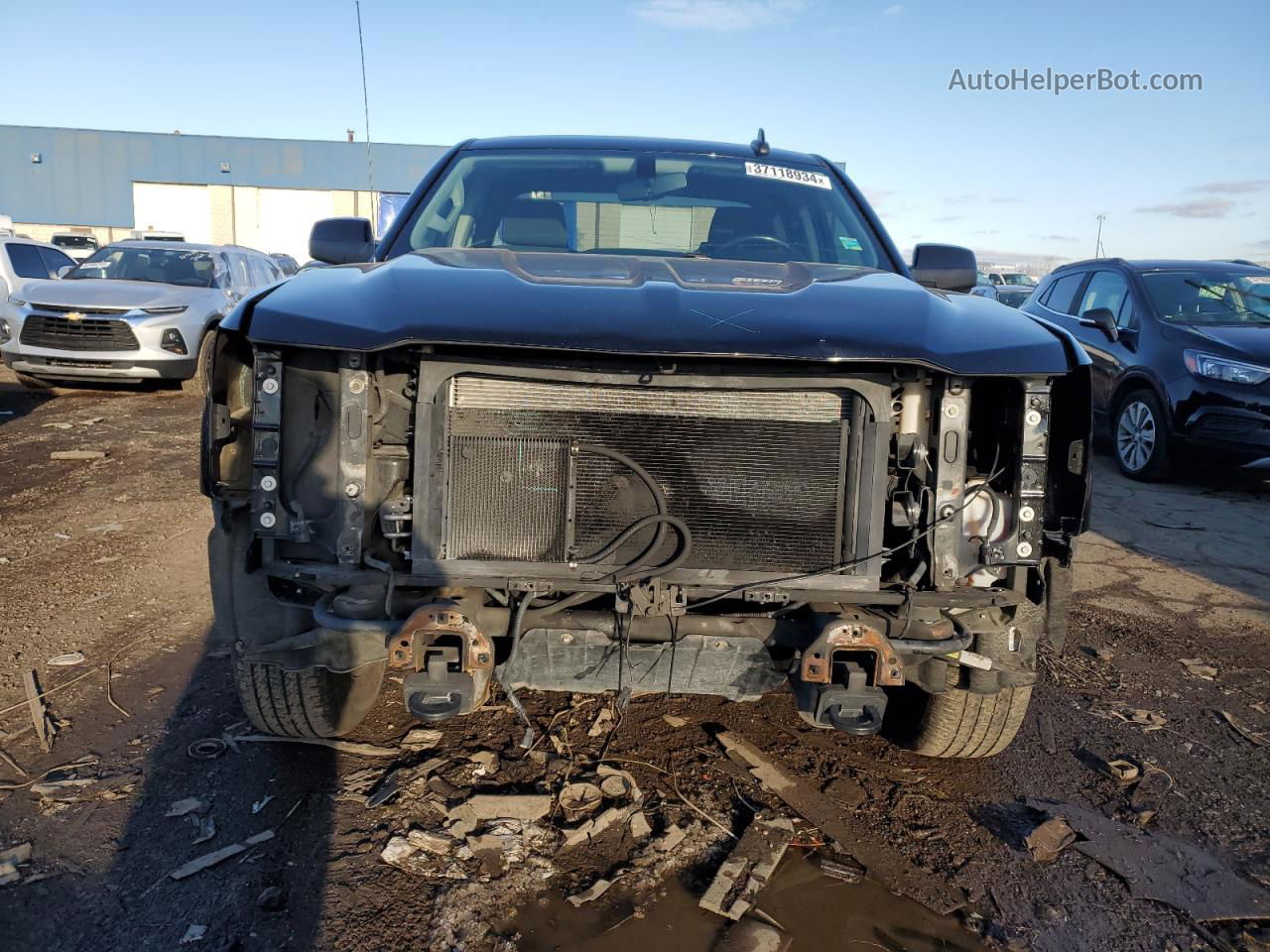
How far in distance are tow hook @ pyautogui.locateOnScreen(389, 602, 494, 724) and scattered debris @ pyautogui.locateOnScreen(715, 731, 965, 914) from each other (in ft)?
3.52

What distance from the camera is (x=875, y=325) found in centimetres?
236

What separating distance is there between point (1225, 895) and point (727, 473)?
172cm

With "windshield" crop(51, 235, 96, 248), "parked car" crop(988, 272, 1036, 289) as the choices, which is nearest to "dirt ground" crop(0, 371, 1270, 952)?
"windshield" crop(51, 235, 96, 248)

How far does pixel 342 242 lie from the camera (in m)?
3.47

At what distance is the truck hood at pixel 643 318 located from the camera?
222 centimetres

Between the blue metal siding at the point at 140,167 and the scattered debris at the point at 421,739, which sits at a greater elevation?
the blue metal siding at the point at 140,167

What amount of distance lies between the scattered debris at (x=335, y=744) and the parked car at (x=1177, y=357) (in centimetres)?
672

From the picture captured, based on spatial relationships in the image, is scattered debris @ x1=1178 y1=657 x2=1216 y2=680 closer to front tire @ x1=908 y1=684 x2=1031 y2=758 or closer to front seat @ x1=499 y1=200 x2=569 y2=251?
front tire @ x1=908 y1=684 x2=1031 y2=758

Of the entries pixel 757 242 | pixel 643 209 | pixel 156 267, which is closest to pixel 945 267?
pixel 757 242

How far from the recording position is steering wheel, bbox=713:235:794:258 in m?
3.60

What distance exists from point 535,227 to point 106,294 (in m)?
8.35

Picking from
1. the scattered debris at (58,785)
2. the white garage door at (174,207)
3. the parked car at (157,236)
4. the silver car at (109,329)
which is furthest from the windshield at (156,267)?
the white garage door at (174,207)

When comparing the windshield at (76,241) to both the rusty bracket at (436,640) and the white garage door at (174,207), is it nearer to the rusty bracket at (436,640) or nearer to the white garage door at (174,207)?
the white garage door at (174,207)

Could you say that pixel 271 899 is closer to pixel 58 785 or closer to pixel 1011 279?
pixel 58 785
